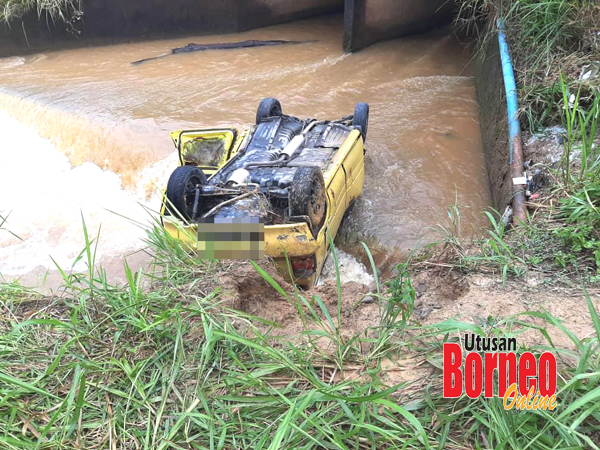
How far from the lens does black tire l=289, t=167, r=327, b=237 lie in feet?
11.9

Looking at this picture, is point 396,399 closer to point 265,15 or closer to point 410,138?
point 410,138

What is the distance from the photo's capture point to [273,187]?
3980 millimetres

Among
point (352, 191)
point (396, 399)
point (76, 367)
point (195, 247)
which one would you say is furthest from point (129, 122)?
point (396, 399)

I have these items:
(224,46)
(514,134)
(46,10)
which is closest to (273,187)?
(514,134)

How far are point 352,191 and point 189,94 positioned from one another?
16.2 ft

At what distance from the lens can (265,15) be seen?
1155cm

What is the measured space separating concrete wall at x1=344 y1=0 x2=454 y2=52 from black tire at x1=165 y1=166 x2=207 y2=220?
6.83 meters

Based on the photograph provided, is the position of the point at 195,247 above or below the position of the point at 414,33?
below

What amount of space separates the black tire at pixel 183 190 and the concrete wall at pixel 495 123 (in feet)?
9.41

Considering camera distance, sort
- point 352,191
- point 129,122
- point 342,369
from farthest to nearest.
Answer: point 129,122 < point 352,191 < point 342,369

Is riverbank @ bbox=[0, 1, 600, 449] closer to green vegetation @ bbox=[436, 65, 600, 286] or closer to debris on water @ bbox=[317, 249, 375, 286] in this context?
green vegetation @ bbox=[436, 65, 600, 286]

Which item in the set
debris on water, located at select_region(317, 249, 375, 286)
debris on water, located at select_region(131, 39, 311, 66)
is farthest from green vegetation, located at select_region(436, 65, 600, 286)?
debris on water, located at select_region(131, 39, 311, 66)

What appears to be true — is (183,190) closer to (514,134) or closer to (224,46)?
(514,134)

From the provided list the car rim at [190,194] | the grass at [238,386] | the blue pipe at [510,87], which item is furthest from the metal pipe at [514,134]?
the car rim at [190,194]
